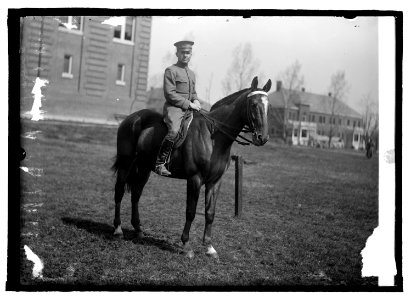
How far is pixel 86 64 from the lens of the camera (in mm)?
5215

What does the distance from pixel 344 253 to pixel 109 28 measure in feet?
12.1

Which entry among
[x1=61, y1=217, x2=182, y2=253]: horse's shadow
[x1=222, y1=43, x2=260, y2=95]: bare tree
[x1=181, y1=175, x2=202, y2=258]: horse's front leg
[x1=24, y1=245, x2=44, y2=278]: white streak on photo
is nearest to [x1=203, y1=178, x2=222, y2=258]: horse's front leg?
[x1=181, y1=175, x2=202, y2=258]: horse's front leg

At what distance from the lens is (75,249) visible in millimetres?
4621

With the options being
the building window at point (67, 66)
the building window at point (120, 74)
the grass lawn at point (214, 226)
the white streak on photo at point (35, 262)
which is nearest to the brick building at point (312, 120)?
the grass lawn at point (214, 226)

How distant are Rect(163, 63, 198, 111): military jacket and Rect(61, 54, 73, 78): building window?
4.04 ft

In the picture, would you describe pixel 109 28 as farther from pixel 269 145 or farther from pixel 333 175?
pixel 333 175

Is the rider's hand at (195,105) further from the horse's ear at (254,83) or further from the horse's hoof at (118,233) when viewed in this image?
the horse's hoof at (118,233)

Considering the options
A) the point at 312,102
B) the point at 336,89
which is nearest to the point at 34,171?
the point at 312,102

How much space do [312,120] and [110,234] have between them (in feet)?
9.55

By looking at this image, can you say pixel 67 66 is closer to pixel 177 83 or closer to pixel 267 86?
pixel 177 83

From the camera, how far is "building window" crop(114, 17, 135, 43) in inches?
181

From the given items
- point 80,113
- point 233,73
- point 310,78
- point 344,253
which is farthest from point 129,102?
point 344,253

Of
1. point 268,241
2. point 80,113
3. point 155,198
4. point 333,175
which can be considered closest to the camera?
point 268,241

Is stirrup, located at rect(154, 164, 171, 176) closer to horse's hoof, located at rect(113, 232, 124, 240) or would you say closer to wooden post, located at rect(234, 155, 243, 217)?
horse's hoof, located at rect(113, 232, 124, 240)
